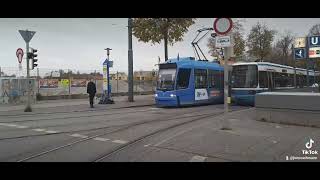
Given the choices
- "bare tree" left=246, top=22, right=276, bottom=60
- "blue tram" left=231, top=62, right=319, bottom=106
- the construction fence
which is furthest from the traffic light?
"bare tree" left=246, top=22, right=276, bottom=60

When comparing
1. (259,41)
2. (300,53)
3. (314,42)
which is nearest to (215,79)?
(300,53)

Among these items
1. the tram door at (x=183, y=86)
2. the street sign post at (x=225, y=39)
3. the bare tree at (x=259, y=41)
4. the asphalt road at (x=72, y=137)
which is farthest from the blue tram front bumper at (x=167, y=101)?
the bare tree at (x=259, y=41)

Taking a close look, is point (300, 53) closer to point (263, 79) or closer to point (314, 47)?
point (314, 47)

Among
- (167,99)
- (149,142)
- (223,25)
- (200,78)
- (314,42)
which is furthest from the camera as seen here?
(200,78)

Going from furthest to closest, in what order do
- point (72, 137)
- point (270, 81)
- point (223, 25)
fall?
point (270, 81), point (223, 25), point (72, 137)

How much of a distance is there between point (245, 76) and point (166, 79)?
4.71 metres

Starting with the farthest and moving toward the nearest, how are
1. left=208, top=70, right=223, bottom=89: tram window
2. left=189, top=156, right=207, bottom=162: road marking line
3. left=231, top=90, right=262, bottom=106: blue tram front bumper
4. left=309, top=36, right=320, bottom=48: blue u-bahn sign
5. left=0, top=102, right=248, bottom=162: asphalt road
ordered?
left=208, top=70, right=223, bottom=89: tram window → left=231, top=90, right=262, bottom=106: blue tram front bumper → left=309, top=36, right=320, bottom=48: blue u-bahn sign → left=0, top=102, right=248, bottom=162: asphalt road → left=189, top=156, right=207, bottom=162: road marking line

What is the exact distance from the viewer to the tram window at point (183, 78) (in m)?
23.4

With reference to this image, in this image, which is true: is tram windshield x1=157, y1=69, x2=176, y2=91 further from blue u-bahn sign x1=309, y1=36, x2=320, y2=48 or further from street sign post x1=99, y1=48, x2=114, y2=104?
blue u-bahn sign x1=309, y1=36, x2=320, y2=48

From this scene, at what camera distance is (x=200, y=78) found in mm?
25016

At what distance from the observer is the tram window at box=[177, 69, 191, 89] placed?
23438 mm

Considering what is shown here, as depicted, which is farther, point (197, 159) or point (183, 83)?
→ point (183, 83)

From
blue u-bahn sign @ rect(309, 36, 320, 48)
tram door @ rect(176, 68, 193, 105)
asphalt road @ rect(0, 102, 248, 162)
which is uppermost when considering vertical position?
blue u-bahn sign @ rect(309, 36, 320, 48)
